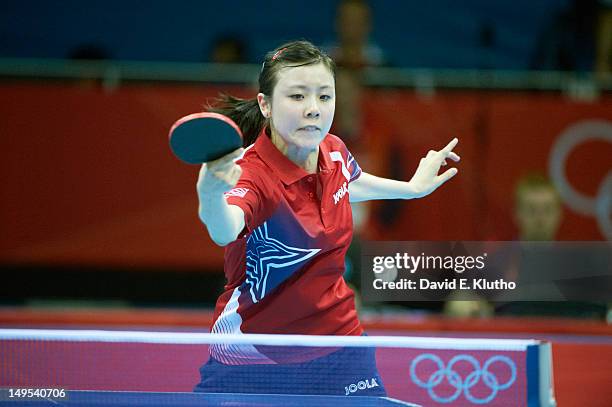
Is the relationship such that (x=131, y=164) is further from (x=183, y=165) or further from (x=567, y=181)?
(x=567, y=181)

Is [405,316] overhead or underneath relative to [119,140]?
underneath

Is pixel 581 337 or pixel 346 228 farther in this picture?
pixel 581 337

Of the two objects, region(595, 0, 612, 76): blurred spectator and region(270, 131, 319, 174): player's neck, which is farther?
region(595, 0, 612, 76): blurred spectator

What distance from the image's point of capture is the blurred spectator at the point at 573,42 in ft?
21.2

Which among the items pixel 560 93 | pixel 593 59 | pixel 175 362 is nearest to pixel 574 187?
pixel 560 93

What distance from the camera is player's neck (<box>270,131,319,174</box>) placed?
290 centimetres

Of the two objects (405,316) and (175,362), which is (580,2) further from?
(175,362)

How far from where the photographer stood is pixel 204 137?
2133 millimetres

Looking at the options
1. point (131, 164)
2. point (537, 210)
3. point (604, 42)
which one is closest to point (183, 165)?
point (131, 164)

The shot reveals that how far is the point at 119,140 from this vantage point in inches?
234

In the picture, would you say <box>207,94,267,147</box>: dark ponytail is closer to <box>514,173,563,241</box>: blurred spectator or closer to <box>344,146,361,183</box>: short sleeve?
<box>344,146,361,183</box>: short sleeve

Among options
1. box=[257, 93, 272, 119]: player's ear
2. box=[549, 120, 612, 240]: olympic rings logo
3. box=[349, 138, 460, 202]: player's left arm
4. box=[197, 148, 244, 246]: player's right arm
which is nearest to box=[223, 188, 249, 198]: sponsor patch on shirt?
box=[197, 148, 244, 246]: player's right arm

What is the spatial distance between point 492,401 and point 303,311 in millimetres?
677

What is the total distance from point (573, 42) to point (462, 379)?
463cm
